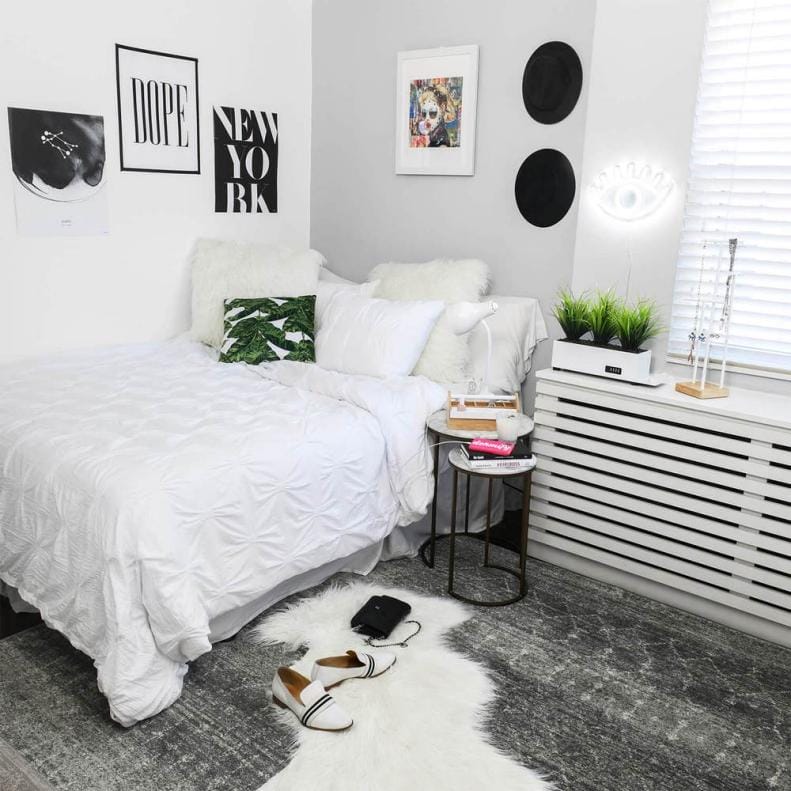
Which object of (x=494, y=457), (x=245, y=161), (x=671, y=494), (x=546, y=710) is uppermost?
(x=245, y=161)

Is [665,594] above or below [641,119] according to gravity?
below

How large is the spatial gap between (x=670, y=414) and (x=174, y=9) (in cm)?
272

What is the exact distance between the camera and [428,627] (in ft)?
8.32

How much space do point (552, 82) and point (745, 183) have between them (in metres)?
0.93

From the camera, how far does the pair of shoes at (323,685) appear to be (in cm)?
203

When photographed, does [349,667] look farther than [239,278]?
No

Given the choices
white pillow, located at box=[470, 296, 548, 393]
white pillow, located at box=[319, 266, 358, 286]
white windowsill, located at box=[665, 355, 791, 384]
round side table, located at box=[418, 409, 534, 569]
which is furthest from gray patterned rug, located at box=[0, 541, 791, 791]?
white pillow, located at box=[319, 266, 358, 286]

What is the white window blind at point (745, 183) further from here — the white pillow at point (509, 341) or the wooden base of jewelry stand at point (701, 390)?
the white pillow at point (509, 341)

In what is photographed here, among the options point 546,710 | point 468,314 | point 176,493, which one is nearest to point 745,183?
point 468,314

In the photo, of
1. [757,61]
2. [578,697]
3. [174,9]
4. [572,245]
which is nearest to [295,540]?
[578,697]

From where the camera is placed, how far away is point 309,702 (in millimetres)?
2045

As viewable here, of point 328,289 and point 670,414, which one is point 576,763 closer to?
point 670,414

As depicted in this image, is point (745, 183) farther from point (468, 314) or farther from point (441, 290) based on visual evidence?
point (441, 290)

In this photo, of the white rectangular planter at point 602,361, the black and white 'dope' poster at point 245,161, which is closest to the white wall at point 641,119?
the white rectangular planter at point 602,361
